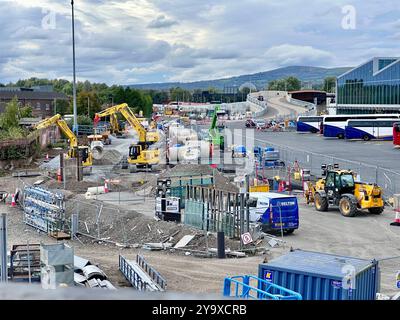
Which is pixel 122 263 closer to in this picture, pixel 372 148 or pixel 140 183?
pixel 140 183

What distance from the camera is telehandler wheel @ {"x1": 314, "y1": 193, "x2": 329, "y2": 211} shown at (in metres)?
25.1

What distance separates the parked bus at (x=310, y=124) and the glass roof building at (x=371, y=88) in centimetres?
723

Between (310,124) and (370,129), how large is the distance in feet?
47.5

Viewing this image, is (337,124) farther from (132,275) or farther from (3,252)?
(3,252)

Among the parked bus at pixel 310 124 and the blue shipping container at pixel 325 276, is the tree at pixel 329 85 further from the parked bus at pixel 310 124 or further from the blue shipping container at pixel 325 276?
the blue shipping container at pixel 325 276

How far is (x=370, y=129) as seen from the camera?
60.8 m

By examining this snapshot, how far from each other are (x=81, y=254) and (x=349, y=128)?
48572 mm

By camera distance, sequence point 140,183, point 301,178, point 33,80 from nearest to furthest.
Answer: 1. point 301,178
2. point 140,183
3. point 33,80

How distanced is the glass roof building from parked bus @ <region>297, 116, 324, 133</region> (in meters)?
7.23

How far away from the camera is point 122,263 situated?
51.4 feet

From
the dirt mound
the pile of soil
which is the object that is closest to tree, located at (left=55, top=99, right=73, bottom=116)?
the dirt mound

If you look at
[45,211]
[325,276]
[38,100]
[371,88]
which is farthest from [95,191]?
[38,100]

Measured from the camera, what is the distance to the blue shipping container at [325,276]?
920 cm
